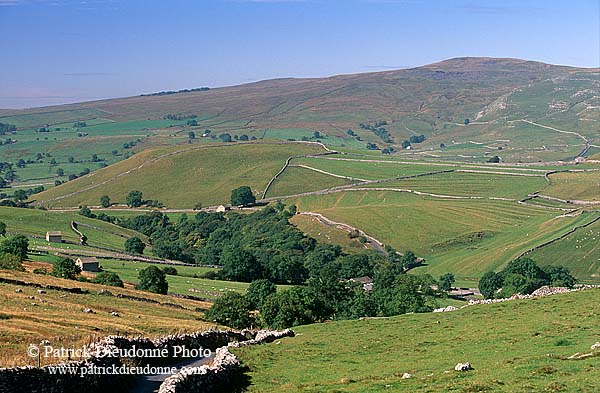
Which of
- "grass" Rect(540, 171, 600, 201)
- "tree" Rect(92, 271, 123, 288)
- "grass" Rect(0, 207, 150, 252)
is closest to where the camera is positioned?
"tree" Rect(92, 271, 123, 288)

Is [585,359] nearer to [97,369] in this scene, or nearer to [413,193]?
[97,369]

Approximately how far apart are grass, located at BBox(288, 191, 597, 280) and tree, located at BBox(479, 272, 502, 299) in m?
16.7

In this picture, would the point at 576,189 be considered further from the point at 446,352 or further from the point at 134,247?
the point at 446,352

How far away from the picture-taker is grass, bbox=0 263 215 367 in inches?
1277

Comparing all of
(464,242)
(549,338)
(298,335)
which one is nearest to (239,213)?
(464,242)

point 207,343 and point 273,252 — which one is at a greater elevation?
point 207,343

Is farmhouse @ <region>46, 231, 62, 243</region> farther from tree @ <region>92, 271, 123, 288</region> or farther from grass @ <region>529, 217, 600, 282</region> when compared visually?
grass @ <region>529, 217, 600, 282</region>

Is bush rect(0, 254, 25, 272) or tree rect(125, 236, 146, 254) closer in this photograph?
bush rect(0, 254, 25, 272)

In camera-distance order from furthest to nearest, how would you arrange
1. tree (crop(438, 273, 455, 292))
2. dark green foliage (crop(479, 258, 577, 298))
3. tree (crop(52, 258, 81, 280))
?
tree (crop(438, 273, 455, 292))
dark green foliage (crop(479, 258, 577, 298))
tree (crop(52, 258, 81, 280))

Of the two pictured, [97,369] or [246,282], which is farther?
[246,282]

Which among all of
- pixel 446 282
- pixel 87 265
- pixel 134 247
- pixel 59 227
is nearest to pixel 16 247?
pixel 87 265

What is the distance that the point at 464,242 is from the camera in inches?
6097

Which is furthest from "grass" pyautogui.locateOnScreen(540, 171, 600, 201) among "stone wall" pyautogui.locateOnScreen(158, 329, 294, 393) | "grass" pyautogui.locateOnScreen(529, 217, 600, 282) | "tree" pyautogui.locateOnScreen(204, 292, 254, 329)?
"stone wall" pyautogui.locateOnScreen(158, 329, 294, 393)

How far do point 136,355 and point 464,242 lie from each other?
132817 millimetres
